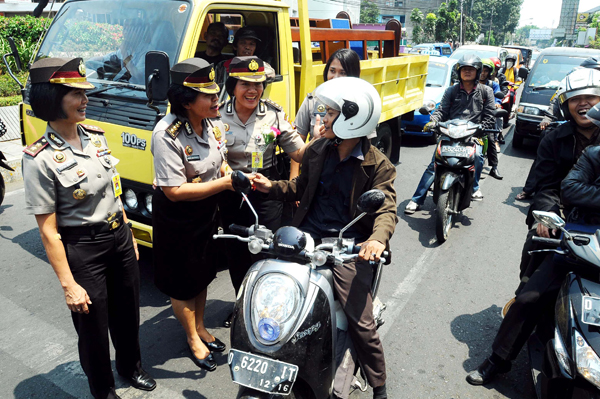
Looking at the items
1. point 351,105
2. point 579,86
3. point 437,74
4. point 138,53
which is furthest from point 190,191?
point 437,74

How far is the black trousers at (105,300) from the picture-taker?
100 inches

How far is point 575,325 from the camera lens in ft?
7.94

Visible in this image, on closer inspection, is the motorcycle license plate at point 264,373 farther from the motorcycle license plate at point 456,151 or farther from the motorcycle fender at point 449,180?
the motorcycle license plate at point 456,151

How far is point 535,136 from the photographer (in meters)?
9.33

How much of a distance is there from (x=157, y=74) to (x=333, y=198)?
62.7 inches

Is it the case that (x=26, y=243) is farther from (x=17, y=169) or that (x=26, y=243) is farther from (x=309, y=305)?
(x=309, y=305)

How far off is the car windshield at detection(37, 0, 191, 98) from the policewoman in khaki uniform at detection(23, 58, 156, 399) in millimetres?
1465

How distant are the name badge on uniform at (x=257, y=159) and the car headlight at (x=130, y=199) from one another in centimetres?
115

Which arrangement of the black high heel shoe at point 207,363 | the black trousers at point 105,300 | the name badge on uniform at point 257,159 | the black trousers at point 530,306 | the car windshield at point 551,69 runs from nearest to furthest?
the black trousers at point 105,300
the black trousers at point 530,306
the black high heel shoe at point 207,363
the name badge on uniform at point 257,159
the car windshield at point 551,69

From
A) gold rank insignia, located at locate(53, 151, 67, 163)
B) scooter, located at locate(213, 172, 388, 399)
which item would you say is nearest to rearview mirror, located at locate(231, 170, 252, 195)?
scooter, located at locate(213, 172, 388, 399)

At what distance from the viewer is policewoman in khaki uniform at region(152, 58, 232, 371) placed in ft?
8.95

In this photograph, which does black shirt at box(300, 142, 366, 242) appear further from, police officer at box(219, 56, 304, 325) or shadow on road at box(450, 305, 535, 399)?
shadow on road at box(450, 305, 535, 399)

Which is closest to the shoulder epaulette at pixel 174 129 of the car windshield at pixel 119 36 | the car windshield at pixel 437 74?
the car windshield at pixel 119 36

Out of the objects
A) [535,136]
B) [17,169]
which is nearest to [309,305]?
[17,169]
